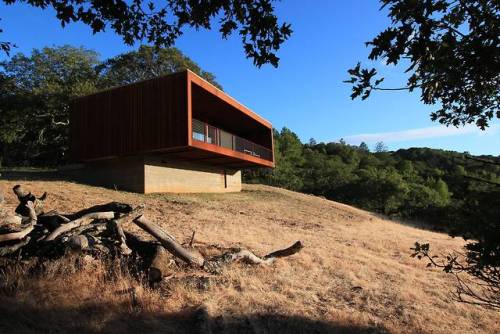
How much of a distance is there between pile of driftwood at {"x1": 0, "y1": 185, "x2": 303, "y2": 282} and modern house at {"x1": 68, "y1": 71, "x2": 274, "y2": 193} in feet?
39.0

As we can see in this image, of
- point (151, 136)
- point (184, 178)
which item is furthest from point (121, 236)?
point (184, 178)

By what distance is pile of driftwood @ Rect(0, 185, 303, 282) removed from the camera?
6.57 m

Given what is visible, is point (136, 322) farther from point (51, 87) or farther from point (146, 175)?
point (51, 87)

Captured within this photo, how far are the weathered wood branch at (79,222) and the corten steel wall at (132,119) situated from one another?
12.0 m

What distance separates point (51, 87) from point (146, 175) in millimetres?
16544

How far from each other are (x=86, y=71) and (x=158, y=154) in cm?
2164

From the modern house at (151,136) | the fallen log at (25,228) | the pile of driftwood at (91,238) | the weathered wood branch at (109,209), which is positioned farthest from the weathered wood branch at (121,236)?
the modern house at (151,136)

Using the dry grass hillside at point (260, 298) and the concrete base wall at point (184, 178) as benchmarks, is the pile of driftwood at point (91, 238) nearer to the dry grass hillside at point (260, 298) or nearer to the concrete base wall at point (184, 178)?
the dry grass hillside at point (260, 298)

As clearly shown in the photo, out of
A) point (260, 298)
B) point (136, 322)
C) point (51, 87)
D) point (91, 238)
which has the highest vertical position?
point (51, 87)

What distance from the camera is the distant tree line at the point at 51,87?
32.9 meters

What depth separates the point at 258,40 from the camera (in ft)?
14.4

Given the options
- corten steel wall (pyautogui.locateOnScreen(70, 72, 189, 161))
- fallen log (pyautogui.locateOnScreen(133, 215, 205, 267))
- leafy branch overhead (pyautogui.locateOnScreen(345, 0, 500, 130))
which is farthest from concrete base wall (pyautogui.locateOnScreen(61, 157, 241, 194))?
leafy branch overhead (pyautogui.locateOnScreen(345, 0, 500, 130))

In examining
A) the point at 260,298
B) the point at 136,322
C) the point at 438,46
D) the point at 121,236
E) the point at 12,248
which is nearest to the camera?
the point at 438,46

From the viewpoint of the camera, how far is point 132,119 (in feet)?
70.1
